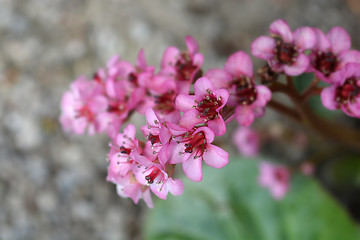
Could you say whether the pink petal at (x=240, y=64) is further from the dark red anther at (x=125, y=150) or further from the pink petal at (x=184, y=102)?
the dark red anther at (x=125, y=150)

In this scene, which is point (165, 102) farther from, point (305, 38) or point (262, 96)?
point (305, 38)

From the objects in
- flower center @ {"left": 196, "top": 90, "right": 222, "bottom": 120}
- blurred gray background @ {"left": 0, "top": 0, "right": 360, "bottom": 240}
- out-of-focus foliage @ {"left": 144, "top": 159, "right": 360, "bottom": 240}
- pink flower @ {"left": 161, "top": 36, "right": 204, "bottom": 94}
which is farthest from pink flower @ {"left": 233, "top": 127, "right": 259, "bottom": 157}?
flower center @ {"left": 196, "top": 90, "right": 222, "bottom": 120}

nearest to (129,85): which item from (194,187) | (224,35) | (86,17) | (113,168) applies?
(113,168)

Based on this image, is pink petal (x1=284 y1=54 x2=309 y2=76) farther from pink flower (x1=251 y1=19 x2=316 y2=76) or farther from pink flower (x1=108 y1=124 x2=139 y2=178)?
pink flower (x1=108 y1=124 x2=139 y2=178)

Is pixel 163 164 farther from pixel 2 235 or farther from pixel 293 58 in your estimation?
pixel 2 235

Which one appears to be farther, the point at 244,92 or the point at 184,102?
the point at 244,92

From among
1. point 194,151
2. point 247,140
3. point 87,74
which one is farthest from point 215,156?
point 87,74
